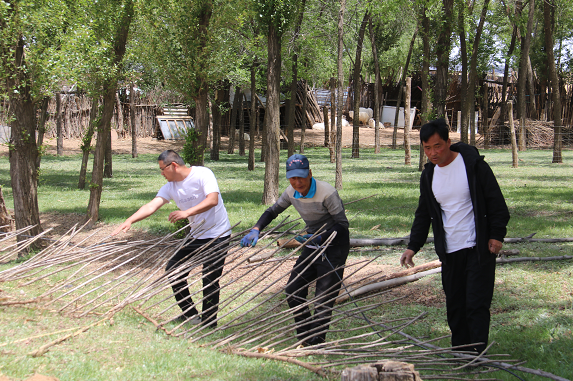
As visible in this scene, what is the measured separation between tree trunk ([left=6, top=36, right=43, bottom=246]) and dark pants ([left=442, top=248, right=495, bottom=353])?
6558 mm

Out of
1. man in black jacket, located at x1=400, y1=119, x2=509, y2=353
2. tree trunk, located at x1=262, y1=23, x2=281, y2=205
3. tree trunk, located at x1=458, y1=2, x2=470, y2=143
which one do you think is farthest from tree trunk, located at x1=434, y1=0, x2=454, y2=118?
man in black jacket, located at x1=400, y1=119, x2=509, y2=353

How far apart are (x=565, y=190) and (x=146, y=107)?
92.1 feet

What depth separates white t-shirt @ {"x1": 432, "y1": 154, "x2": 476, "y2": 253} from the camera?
353 centimetres

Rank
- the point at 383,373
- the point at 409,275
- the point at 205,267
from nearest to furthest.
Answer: the point at 383,373 < the point at 205,267 < the point at 409,275

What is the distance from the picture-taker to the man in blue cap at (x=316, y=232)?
3910 millimetres

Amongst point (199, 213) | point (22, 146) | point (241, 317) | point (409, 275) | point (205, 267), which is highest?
point (22, 146)

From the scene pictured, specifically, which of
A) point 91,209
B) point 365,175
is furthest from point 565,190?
point 91,209

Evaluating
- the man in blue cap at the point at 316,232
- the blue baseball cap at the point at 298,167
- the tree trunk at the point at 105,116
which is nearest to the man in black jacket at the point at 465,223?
the man in blue cap at the point at 316,232

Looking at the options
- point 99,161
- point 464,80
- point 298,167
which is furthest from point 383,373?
point 464,80

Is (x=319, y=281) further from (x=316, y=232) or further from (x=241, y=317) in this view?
(x=241, y=317)

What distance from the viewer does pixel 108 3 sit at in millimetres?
9086

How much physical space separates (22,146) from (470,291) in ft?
23.8

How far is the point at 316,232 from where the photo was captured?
13.1 ft

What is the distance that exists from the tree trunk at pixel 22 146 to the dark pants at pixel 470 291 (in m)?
6.56
